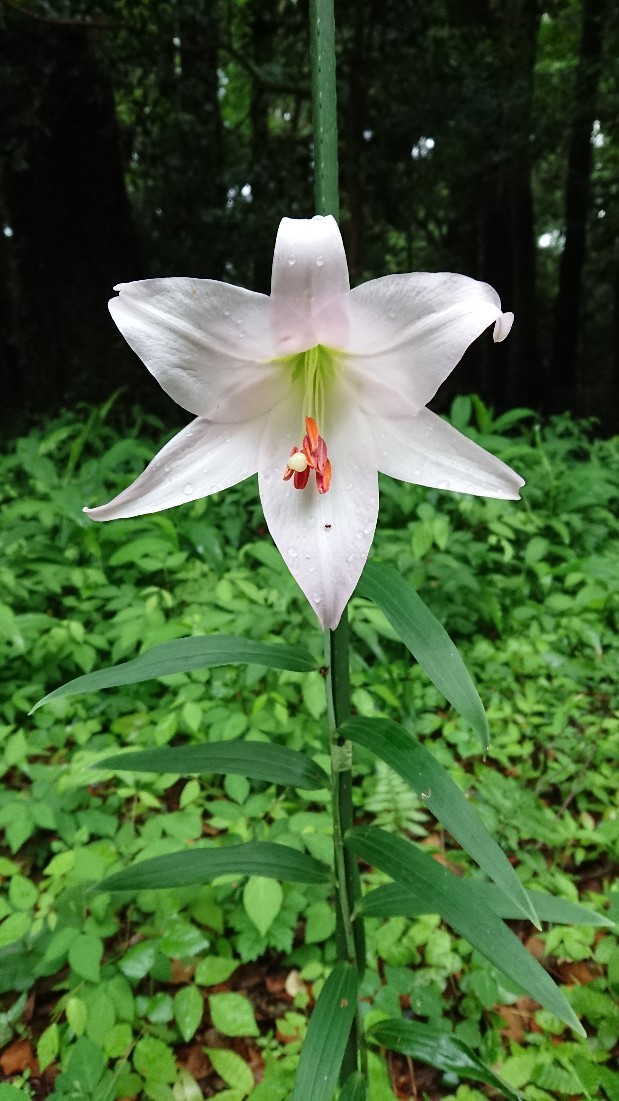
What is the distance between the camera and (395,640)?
1.80m

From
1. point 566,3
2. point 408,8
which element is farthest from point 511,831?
point 566,3

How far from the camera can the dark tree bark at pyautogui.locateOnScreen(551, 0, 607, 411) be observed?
3.96 metres

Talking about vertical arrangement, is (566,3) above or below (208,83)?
above

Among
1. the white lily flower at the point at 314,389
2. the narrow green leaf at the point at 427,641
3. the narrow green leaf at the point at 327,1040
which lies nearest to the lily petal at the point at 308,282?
the white lily flower at the point at 314,389

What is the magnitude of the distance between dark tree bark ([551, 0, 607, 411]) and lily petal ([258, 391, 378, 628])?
4422 millimetres

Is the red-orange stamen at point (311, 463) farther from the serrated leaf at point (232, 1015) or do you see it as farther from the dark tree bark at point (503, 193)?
the dark tree bark at point (503, 193)

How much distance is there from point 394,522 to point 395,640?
0.66 meters

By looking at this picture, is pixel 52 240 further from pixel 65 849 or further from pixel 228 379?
pixel 228 379

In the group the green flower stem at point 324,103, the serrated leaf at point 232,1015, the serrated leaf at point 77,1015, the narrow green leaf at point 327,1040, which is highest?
the green flower stem at point 324,103

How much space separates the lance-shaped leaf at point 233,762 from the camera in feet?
2.28

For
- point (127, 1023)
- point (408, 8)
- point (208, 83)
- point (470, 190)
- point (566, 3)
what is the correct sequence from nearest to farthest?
1. point (127, 1023)
2. point (408, 8)
3. point (208, 83)
4. point (566, 3)
5. point (470, 190)

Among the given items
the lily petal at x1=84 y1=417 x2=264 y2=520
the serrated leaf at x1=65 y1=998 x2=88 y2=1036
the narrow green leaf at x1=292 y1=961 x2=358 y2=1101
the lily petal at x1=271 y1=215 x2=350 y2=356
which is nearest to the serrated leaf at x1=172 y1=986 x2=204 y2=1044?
the serrated leaf at x1=65 y1=998 x2=88 y2=1036

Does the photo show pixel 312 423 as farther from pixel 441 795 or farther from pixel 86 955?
pixel 86 955

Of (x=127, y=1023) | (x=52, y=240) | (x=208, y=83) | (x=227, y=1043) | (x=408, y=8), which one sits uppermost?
(x=408, y=8)
